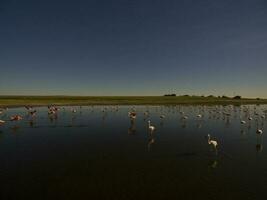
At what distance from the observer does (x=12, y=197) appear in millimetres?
10766

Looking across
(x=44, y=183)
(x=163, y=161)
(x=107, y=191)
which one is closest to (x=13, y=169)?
(x=44, y=183)

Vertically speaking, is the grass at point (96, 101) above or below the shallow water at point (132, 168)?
above

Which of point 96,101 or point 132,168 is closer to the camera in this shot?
point 132,168

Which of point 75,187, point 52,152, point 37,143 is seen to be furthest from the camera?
point 37,143

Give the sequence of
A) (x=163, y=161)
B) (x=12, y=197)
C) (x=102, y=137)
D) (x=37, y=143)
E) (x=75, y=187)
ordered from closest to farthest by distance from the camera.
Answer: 1. (x=12, y=197)
2. (x=75, y=187)
3. (x=163, y=161)
4. (x=37, y=143)
5. (x=102, y=137)

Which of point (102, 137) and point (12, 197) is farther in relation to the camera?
point (102, 137)

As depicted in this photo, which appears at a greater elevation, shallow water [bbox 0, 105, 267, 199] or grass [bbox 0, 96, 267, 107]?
grass [bbox 0, 96, 267, 107]

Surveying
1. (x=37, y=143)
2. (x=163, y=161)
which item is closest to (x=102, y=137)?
(x=37, y=143)

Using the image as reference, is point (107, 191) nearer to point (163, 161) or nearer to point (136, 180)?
point (136, 180)

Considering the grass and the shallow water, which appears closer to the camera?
the shallow water

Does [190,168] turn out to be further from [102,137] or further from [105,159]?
[102,137]

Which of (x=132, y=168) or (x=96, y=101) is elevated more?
(x=96, y=101)

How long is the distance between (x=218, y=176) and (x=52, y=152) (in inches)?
432

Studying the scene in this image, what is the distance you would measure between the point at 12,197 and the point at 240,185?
391 inches
